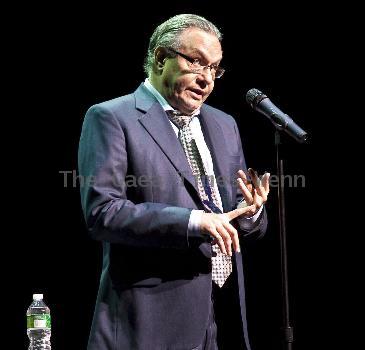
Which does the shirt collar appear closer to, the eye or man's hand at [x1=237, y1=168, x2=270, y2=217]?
the eye

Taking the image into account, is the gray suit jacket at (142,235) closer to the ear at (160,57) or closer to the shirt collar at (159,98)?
the shirt collar at (159,98)

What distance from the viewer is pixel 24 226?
3.53 metres

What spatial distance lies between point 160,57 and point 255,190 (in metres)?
0.64

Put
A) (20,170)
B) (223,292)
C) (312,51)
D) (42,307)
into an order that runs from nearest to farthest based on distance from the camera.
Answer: (223,292)
(42,307)
(20,170)
(312,51)

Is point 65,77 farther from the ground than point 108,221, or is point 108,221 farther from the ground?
point 65,77

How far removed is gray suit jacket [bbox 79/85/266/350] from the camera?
2211 mm

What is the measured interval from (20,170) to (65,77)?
540mm

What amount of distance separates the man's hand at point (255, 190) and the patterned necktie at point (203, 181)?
14 centimetres

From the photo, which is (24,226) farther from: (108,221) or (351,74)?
(351,74)

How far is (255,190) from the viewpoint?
2.38 metres

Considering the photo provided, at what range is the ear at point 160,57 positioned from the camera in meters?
2.57

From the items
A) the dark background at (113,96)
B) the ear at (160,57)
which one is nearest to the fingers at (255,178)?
the ear at (160,57)

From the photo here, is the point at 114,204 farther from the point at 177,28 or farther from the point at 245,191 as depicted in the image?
the point at 177,28

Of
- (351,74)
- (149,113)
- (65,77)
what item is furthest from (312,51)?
(149,113)
